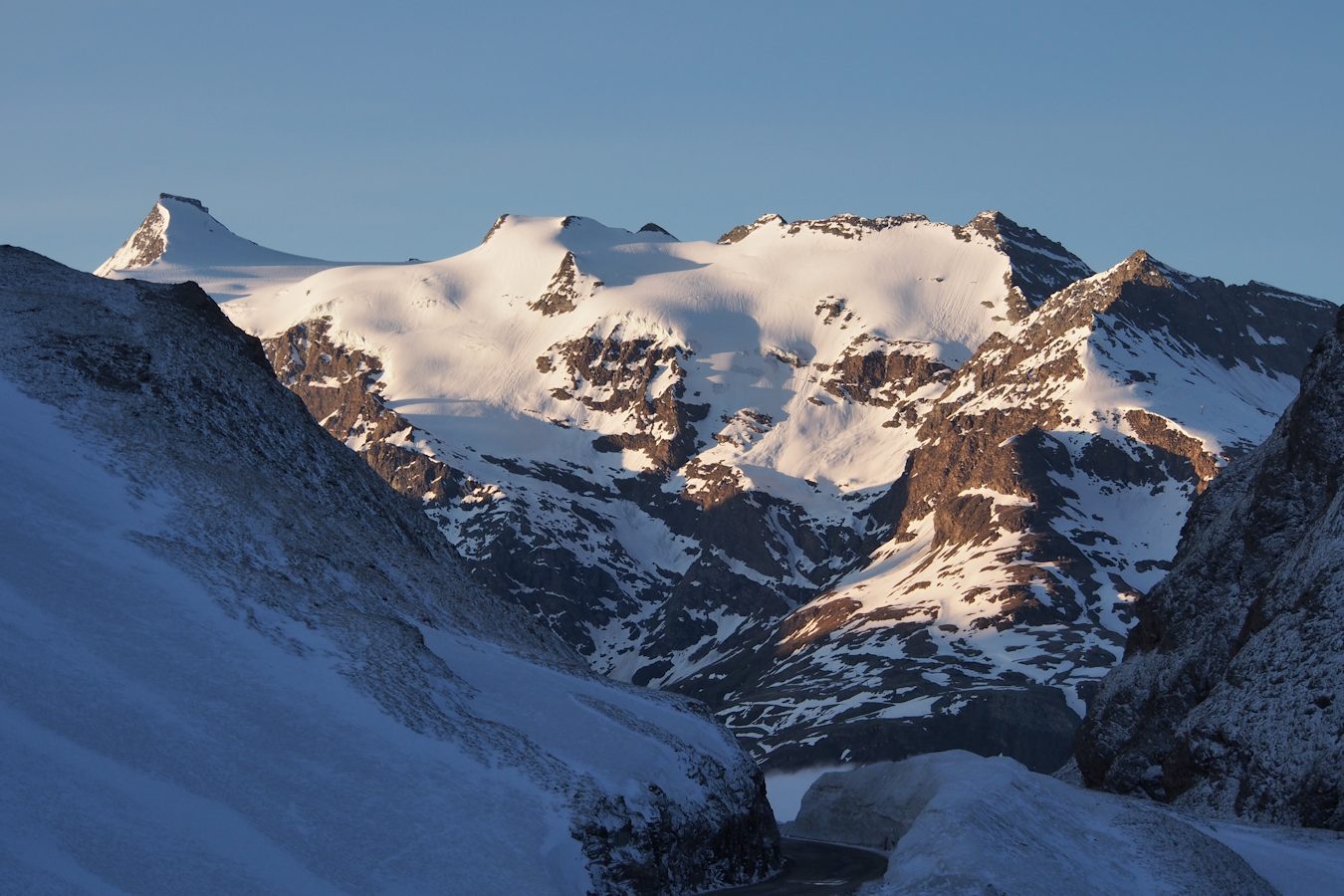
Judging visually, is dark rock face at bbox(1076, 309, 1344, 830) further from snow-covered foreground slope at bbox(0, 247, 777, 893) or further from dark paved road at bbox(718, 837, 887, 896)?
Result: snow-covered foreground slope at bbox(0, 247, 777, 893)

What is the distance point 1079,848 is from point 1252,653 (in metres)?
15.7

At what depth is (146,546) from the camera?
49.7 m

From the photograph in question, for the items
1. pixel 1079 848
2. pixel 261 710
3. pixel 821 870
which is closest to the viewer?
pixel 261 710

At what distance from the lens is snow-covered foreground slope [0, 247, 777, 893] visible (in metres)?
35.0

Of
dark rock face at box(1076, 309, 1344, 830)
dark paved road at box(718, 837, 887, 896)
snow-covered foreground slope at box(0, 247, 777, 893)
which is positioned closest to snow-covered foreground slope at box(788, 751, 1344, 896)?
dark paved road at box(718, 837, 887, 896)

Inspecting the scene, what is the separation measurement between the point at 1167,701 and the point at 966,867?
28936 mm

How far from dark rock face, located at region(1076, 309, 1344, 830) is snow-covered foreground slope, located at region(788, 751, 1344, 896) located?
3.56 metres

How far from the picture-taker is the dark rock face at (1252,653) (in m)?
50.6

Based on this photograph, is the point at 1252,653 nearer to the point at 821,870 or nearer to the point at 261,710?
the point at 821,870

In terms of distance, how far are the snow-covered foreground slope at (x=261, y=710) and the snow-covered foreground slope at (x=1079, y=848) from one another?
25.1 feet

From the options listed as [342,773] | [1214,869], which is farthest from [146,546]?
[1214,869]

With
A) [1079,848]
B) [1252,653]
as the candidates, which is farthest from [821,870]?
[1252,653]

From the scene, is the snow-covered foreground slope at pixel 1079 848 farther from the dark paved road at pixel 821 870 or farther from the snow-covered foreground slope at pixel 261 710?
the snow-covered foreground slope at pixel 261 710

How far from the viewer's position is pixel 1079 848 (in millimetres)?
42750
